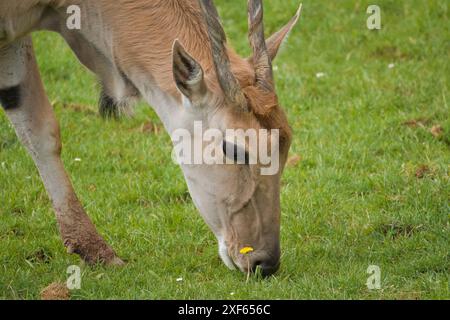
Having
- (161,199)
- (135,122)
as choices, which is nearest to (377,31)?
(135,122)

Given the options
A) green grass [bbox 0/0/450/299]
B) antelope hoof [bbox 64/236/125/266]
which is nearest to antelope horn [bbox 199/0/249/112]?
green grass [bbox 0/0/450/299]

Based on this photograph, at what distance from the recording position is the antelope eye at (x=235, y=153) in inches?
234

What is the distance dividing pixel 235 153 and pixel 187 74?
54 cm

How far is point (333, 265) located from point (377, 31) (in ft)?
16.3

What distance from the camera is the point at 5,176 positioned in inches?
327

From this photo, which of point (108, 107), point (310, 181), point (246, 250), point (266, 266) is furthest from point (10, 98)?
point (310, 181)

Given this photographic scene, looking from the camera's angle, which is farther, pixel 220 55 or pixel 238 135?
pixel 238 135

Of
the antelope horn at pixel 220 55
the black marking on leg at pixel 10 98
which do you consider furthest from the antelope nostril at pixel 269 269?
the black marking on leg at pixel 10 98

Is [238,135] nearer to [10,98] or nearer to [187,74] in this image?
[187,74]

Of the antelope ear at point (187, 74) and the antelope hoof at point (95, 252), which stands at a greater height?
the antelope ear at point (187, 74)

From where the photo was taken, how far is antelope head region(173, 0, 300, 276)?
591 centimetres

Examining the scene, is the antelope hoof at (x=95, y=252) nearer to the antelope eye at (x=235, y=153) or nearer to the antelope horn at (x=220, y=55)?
the antelope eye at (x=235, y=153)

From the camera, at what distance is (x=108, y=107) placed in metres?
6.79
